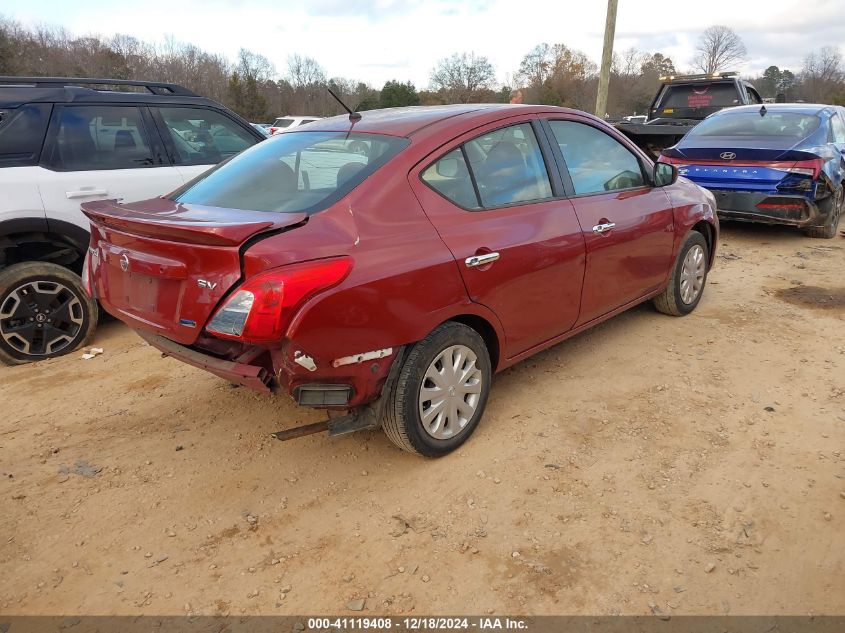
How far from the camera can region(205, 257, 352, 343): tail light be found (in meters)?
2.41

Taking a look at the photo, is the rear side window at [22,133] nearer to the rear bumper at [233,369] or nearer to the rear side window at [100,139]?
the rear side window at [100,139]

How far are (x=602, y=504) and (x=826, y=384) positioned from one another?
2082mm

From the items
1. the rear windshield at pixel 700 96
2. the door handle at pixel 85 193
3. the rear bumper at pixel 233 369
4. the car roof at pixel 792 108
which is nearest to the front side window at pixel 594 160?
the rear bumper at pixel 233 369

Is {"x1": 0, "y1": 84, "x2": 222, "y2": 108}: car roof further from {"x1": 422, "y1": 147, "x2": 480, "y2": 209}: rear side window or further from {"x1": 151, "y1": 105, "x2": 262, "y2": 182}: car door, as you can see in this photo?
{"x1": 422, "y1": 147, "x2": 480, "y2": 209}: rear side window

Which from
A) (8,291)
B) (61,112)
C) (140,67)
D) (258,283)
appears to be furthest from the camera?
(140,67)

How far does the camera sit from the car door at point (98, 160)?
14.9 ft

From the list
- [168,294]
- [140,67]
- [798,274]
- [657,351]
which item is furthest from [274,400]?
[140,67]

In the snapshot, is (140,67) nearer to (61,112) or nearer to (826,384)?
(61,112)

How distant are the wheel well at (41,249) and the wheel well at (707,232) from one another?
4828 millimetres

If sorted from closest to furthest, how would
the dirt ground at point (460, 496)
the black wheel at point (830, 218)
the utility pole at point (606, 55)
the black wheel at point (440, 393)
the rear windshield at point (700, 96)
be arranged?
the dirt ground at point (460, 496) < the black wheel at point (440, 393) < the black wheel at point (830, 218) < the rear windshield at point (700, 96) < the utility pole at point (606, 55)

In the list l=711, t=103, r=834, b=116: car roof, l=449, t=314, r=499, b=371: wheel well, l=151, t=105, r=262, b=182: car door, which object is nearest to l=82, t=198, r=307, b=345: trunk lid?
l=449, t=314, r=499, b=371: wheel well

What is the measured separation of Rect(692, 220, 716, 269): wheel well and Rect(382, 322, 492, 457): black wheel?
2714mm

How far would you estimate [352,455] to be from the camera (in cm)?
329

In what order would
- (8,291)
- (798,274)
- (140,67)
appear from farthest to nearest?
(140,67) < (798,274) < (8,291)
